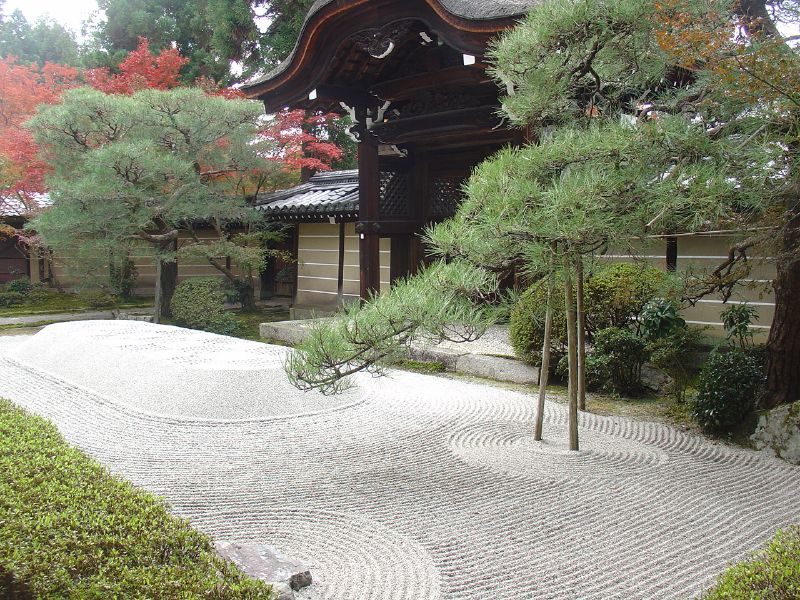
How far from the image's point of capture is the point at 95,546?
254cm

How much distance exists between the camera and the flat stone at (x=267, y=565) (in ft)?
9.87

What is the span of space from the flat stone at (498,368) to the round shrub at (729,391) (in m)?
2.32

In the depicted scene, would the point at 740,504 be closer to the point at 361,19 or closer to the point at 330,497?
the point at 330,497

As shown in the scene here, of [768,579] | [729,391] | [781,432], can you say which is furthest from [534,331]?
[768,579]

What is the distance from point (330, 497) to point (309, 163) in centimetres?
1219

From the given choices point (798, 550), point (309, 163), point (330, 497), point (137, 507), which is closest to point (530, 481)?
point (330, 497)

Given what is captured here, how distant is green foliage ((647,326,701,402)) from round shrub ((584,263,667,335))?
20.4 inches

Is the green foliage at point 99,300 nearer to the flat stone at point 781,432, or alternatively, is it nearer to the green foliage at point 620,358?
the green foliage at point 620,358

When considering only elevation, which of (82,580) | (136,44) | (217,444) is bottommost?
(217,444)

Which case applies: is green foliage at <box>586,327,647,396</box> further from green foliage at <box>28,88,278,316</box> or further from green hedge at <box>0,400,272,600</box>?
green foliage at <box>28,88,278,316</box>

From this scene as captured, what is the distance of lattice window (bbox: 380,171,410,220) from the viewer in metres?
11.7

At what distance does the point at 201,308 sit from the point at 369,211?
12.7 ft

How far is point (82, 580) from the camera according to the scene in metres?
2.40

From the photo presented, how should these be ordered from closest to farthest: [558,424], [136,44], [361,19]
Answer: [558,424], [361,19], [136,44]
